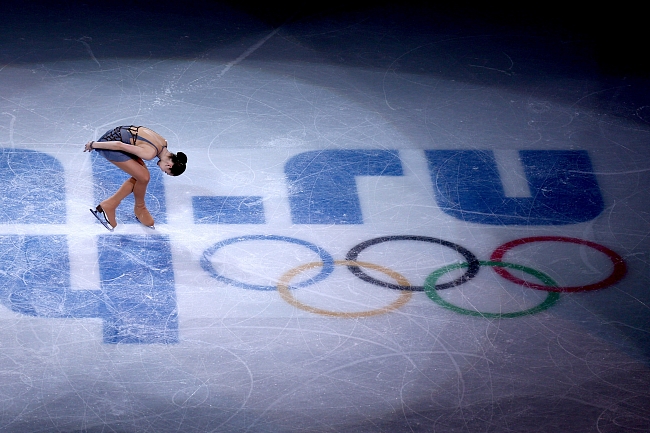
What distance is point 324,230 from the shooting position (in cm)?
861

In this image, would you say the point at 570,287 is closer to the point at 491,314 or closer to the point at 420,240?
the point at 491,314

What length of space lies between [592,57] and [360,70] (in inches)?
103

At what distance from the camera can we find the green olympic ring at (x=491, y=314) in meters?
7.71

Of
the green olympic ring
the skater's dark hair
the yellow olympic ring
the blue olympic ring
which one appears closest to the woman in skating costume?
the skater's dark hair

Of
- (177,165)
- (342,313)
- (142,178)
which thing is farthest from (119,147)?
(342,313)

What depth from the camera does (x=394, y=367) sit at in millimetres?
7129

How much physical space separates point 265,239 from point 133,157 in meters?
1.23

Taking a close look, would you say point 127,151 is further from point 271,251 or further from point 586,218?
point 586,218

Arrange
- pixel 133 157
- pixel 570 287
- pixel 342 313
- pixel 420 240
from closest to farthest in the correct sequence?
pixel 342 313
pixel 570 287
pixel 133 157
pixel 420 240

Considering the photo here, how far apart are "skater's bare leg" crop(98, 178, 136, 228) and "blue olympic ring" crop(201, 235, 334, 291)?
801mm

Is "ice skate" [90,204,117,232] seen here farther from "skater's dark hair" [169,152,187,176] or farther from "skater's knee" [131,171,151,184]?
"skater's dark hair" [169,152,187,176]

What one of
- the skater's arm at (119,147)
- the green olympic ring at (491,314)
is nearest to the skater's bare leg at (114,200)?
the skater's arm at (119,147)

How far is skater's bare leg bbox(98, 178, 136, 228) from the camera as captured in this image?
328 inches

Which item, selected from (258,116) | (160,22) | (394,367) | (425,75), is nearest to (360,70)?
(425,75)
